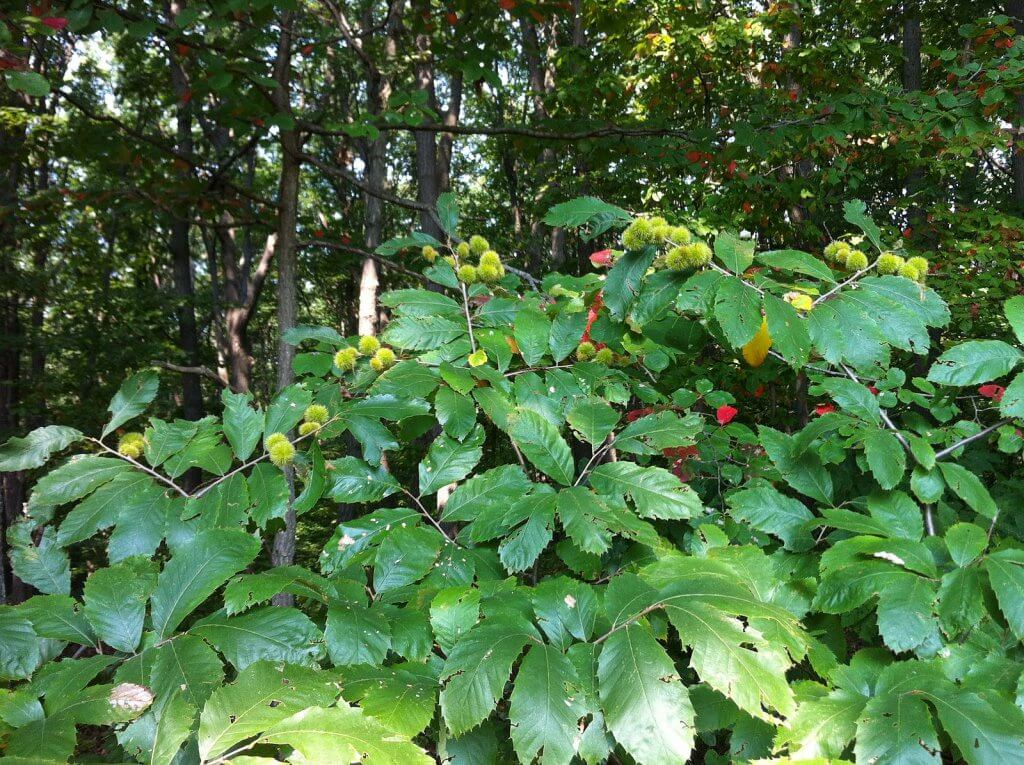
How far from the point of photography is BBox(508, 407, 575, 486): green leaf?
1.18 metres

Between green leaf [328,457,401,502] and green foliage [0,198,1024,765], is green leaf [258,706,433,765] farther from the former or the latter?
green leaf [328,457,401,502]

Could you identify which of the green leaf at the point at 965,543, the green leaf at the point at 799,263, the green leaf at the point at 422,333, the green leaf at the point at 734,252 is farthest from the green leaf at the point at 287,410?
the green leaf at the point at 965,543

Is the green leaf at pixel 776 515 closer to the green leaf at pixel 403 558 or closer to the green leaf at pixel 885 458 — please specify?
the green leaf at pixel 885 458

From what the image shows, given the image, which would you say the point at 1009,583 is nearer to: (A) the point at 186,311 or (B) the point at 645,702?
(B) the point at 645,702

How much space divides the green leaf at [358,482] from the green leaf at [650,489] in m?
0.48

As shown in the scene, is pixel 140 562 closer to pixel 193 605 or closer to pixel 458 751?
pixel 193 605

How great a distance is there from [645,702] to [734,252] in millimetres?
911

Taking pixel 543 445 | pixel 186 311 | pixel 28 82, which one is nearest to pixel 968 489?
pixel 543 445

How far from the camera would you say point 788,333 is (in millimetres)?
1095

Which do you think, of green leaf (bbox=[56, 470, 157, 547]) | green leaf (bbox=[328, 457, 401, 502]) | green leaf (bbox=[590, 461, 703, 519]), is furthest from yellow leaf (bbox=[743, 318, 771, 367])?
green leaf (bbox=[56, 470, 157, 547])

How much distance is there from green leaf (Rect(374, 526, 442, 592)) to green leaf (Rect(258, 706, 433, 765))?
0.40 metres

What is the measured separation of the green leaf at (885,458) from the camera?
111 cm

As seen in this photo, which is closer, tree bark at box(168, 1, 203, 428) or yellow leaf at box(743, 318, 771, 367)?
yellow leaf at box(743, 318, 771, 367)

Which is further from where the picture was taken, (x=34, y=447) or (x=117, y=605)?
(x=34, y=447)
